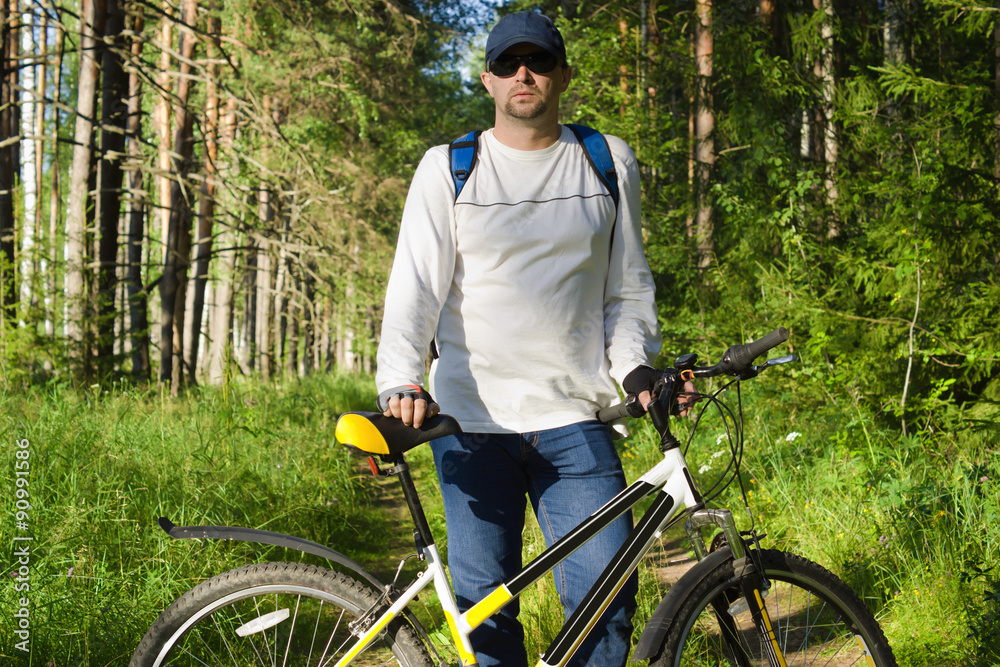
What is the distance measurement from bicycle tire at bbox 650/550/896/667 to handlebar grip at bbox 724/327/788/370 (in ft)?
1.92

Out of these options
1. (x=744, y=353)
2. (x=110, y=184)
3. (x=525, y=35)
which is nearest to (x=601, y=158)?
(x=525, y=35)

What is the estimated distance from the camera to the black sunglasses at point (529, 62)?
2145 mm

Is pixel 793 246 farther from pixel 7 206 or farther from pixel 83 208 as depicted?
pixel 7 206

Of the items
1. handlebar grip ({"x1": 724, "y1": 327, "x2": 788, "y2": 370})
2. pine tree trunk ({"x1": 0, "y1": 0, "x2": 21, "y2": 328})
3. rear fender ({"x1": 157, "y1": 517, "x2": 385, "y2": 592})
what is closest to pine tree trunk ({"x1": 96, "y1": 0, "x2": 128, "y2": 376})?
pine tree trunk ({"x1": 0, "y1": 0, "x2": 21, "y2": 328})

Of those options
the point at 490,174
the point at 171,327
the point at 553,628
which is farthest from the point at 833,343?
the point at 171,327

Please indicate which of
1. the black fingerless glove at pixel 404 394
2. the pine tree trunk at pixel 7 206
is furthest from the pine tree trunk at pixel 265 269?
the black fingerless glove at pixel 404 394

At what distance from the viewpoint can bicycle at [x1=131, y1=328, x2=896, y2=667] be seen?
1.94 meters

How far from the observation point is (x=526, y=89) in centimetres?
215

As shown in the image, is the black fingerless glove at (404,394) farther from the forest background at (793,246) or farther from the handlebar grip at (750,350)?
the forest background at (793,246)

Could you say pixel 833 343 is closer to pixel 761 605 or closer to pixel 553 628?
pixel 553 628

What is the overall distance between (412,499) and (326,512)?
127 inches

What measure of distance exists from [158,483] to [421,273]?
98.3 inches

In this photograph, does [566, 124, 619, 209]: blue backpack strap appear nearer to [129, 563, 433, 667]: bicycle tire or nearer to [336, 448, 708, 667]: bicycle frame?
[336, 448, 708, 667]: bicycle frame

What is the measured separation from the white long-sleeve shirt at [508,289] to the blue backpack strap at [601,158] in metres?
0.03
